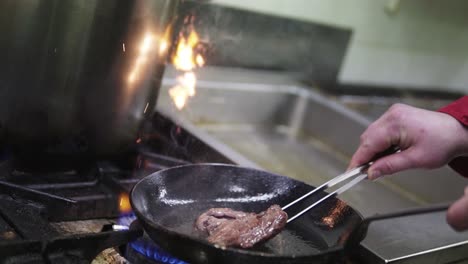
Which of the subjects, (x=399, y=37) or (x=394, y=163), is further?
(x=399, y=37)

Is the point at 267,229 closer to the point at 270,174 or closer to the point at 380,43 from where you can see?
the point at 270,174

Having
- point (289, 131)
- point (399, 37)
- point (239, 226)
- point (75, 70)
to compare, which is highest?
point (399, 37)

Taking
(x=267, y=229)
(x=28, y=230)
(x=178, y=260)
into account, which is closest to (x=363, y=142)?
(x=267, y=229)

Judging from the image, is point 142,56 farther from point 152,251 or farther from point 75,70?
point 152,251

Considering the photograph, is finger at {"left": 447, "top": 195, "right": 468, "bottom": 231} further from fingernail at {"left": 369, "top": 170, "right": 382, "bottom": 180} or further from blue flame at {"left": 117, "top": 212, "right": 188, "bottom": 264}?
blue flame at {"left": 117, "top": 212, "right": 188, "bottom": 264}

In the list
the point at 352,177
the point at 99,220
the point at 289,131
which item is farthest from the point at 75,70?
the point at 289,131
